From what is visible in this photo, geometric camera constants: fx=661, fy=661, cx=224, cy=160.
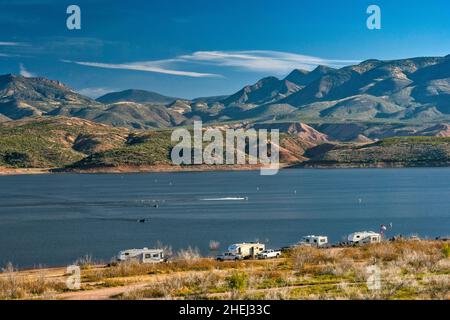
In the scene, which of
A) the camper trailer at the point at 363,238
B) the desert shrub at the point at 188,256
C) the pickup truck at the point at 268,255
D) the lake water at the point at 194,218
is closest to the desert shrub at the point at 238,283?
the desert shrub at the point at 188,256

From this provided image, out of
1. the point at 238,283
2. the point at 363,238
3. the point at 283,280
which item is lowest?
the point at 363,238

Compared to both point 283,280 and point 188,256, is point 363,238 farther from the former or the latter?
point 283,280

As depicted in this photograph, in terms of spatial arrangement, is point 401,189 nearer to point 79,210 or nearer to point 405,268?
point 79,210

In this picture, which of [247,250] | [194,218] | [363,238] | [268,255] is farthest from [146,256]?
[194,218]

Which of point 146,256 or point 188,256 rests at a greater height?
point 188,256

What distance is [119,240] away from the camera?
310 ft

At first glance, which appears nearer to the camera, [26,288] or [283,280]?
[26,288]

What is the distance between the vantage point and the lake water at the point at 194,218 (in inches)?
3529

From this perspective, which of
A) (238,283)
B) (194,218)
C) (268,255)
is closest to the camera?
(238,283)

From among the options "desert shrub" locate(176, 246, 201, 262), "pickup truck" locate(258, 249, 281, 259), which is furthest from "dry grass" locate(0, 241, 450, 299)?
"pickup truck" locate(258, 249, 281, 259)

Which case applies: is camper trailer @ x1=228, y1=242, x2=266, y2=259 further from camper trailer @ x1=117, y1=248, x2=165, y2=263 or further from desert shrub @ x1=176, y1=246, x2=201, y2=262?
camper trailer @ x1=117, y1=248, x2=165, y2=263

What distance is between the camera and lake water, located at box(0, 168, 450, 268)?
8962cm

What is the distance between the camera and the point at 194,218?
123 m
